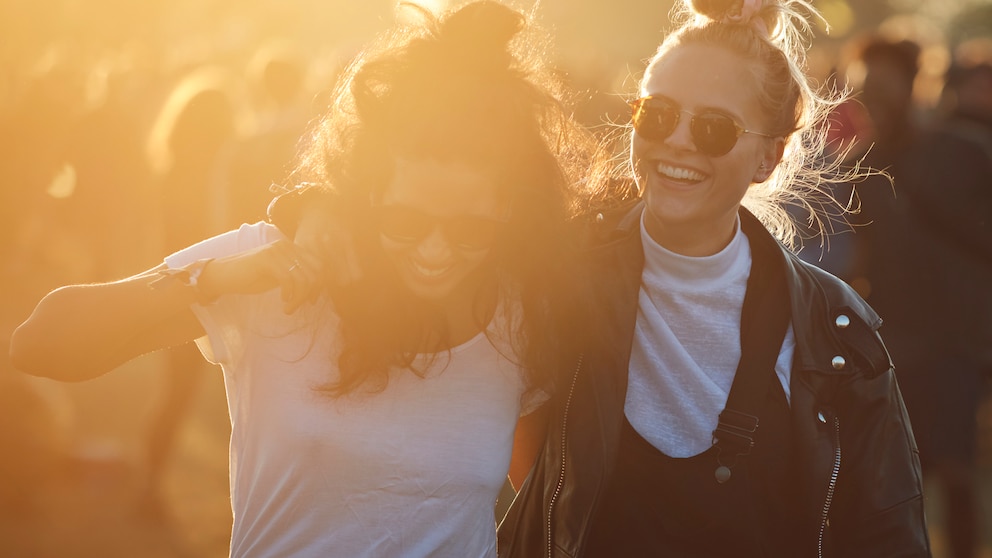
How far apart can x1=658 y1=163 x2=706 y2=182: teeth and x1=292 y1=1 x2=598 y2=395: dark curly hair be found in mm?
570

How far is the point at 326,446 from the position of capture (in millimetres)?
2701

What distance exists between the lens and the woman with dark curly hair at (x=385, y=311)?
2.63 m

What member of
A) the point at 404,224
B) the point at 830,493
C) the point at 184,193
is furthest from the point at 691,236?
the point at 184,193

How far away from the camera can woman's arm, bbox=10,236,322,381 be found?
253 cm

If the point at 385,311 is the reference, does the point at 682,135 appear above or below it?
above

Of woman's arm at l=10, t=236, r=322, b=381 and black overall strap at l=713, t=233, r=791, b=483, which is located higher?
woman's arm at l=10, t=236, r=322, b=381

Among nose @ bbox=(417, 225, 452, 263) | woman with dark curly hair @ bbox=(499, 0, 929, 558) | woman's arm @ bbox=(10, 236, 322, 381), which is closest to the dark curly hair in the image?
nose @ bbox=(417, 225, 452, 263)

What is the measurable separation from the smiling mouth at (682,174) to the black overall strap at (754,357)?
0.33 metres

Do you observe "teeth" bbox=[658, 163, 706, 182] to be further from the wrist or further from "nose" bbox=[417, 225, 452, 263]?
the wrist

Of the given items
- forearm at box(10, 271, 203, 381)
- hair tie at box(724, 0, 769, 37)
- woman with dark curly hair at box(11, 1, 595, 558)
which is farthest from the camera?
hair tie at box(724, 0, 769, 37)

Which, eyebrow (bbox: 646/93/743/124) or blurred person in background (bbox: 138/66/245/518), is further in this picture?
blurred person in background (bbox: 138/66/245/518)

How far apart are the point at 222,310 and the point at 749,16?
6.11 ft

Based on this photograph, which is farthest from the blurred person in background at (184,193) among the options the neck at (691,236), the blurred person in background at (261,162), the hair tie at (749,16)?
the hair tie at (749,16)

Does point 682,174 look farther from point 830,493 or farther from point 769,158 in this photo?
point 830,493
